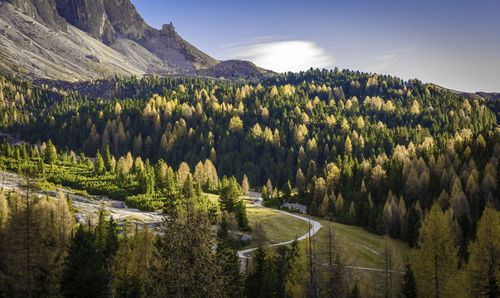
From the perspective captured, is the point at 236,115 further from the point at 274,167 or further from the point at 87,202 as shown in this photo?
the point at 87,202

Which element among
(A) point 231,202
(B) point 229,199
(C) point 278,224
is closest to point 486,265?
(C) point 278,224

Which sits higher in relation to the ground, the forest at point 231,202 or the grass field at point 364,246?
the forest at point 231,202

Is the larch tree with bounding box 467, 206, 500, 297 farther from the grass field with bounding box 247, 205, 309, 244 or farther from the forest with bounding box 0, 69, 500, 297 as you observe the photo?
the grass field with bounding box 247, 205, 309, 244

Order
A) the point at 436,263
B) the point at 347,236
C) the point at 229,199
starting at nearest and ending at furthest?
the point at 436,263, the point at 347,236, the point at 229,199

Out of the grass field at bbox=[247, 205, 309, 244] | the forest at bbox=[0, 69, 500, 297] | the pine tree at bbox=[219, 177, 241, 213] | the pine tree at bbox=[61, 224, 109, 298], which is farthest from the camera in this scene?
the pine tree at bbox=[219, 177, 241, 213]

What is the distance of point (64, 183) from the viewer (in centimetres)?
9962

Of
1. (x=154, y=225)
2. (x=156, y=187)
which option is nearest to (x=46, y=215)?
(x=154, y=225)

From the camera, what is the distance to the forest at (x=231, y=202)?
33663 millimetres

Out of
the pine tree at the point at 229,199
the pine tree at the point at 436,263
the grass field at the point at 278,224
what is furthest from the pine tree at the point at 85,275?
the pine tree at the point at 436,263

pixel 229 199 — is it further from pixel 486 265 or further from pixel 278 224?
pixel 486 265

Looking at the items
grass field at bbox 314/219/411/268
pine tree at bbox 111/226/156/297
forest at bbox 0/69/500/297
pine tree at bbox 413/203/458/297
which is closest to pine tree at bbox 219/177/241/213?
forest at bbox 0/69/500/297

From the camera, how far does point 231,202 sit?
259 ft

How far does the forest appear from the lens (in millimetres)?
33663

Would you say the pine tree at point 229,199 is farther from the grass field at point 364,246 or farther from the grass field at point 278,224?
the grass field at point 364,246
